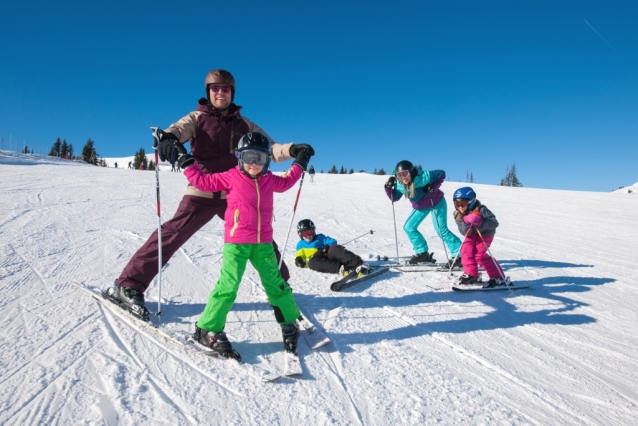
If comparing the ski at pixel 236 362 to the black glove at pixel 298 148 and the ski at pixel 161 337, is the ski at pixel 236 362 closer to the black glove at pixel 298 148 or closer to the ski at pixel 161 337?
the ski at pixel 161 337

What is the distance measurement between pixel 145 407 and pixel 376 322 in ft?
7.42

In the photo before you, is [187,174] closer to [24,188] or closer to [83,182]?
[24,188]

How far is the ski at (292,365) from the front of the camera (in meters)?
2.51

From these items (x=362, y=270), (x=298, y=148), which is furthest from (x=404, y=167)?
(x=298, y=148)

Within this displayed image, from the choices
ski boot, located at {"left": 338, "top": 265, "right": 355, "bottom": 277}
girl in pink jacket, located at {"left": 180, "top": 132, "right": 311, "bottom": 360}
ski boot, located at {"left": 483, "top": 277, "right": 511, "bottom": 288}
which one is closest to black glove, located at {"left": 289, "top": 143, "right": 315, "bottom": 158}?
girl in pink jacket, located at {"left": 180, "top": 132, "right": 311, "bottom": 360}

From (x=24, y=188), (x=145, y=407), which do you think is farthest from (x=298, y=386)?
(x=24, y=188)

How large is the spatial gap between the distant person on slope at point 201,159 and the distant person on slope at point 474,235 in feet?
9.61

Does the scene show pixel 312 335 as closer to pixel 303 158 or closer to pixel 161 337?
pixel 161 337

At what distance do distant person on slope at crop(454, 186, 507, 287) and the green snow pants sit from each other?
126 inches

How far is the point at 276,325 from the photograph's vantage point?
11.1ft

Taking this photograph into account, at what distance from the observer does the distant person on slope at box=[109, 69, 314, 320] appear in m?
3.27

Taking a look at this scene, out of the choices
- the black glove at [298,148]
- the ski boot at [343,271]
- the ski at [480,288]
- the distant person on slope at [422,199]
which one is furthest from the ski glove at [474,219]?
the black glove at [298,148]

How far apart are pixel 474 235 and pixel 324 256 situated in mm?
2395

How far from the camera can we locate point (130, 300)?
3186 mm
